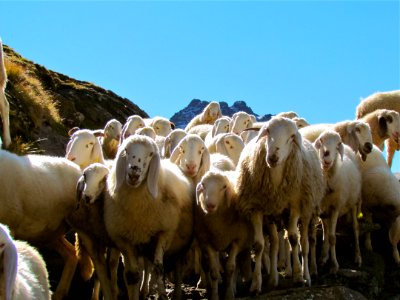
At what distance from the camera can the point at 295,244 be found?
8266mm

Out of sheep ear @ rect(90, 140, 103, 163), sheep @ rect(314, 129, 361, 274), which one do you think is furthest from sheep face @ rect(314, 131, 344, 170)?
sheep ear @ rect(90, 140, 103, 163)

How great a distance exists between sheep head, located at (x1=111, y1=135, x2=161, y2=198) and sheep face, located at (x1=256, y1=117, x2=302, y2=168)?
1.42 meters

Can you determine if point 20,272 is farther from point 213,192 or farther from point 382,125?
point 382,125

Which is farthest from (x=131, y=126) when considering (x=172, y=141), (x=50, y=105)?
(x=50, y=105)

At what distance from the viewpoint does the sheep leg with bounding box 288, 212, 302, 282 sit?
8.10 meters

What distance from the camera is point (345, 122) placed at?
40.3 feet

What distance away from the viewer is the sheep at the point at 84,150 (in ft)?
33.1

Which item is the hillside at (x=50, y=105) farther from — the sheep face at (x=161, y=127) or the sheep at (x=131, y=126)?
the sheep face at (x=161, y=127)

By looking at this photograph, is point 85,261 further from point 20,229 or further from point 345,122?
point 345,122

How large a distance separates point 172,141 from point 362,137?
11.3 ft

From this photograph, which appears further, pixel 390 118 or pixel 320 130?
pixel 390 118

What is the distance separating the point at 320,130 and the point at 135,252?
5398mm

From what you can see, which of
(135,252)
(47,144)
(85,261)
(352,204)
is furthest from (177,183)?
(47,144)

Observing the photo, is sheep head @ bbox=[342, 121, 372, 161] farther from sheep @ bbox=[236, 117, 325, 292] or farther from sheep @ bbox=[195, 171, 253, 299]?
sheep @ bbox=[195, 171, 253, 299]
